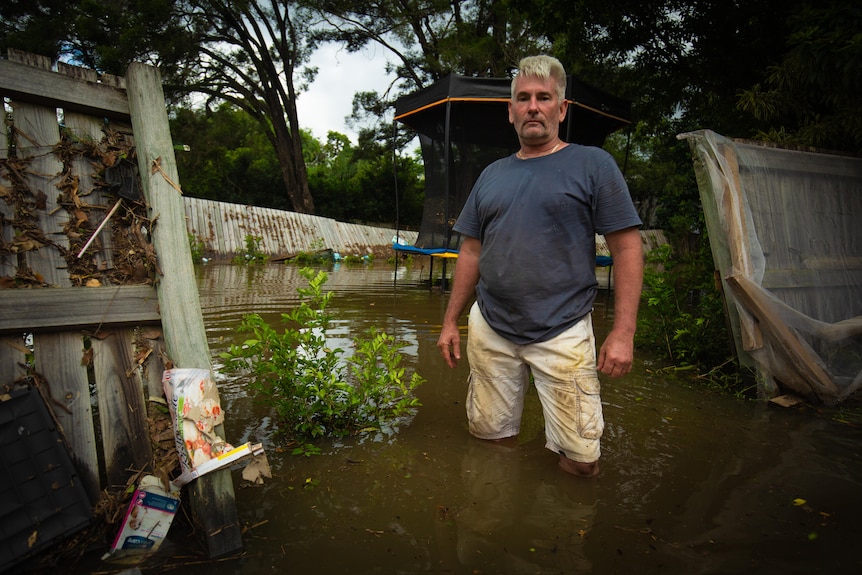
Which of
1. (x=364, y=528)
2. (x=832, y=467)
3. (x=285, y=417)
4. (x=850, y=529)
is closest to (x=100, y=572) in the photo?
(x=364, y=528)

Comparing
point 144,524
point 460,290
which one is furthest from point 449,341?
point 144,524

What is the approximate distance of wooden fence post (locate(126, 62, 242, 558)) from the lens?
6.48 ft

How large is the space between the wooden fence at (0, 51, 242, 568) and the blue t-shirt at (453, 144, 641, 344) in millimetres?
1382

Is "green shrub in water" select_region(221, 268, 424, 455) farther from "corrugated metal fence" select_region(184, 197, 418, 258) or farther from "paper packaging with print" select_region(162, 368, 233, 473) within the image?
"corrugated metal fence" select_region(184, 197, 418, 258)

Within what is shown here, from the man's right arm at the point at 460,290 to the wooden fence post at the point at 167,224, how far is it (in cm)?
126

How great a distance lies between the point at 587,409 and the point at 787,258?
2518mm

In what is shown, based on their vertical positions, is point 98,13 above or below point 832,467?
above

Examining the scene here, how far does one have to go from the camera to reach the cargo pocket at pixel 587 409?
7.86ft

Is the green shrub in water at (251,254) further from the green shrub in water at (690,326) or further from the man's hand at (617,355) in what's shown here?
the man's hand at (617,355)

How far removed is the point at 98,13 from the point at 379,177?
39.2 feet

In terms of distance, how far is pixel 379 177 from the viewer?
2466 cm

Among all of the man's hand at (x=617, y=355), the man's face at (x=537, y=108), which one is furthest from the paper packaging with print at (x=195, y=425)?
the man's face at (x=537, y=108)

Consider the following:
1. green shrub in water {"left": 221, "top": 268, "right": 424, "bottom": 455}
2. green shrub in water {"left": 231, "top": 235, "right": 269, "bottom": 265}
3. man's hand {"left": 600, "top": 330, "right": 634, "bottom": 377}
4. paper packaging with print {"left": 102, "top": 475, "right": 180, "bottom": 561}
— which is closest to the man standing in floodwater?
man's hand {"left": 600, "top": 330, "right": 634, "bottom": 377}

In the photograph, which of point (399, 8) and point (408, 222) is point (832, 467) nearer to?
point (399, 8)
